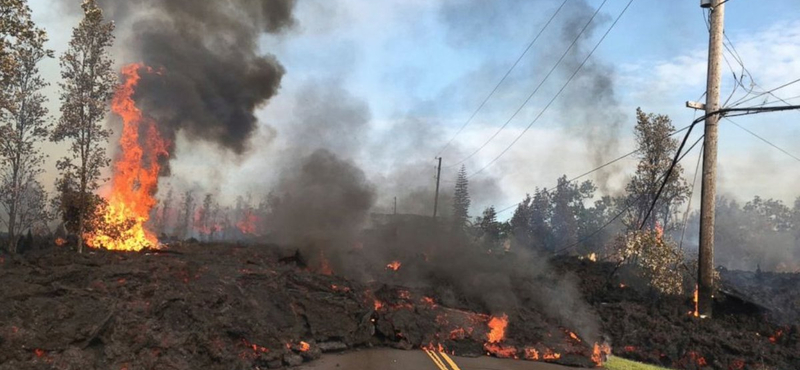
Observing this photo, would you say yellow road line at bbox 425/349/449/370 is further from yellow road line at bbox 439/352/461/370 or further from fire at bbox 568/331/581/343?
fire at bbox 568/331/581/343

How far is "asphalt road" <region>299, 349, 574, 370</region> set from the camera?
12.4 metres

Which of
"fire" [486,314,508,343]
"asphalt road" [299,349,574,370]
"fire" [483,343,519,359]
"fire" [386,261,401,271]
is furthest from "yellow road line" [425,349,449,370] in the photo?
"fire" [386,261,401,271]

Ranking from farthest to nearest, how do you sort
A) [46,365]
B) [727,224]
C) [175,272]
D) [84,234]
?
[727,224] → [84,234] → [175,272] → [46,365]

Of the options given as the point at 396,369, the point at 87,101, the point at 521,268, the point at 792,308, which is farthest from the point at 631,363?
the point at 87,101

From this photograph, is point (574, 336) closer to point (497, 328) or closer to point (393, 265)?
point (497, 328)

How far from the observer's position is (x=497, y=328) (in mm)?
15891

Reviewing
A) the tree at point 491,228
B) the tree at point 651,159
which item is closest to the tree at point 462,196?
the tree at point 491,228

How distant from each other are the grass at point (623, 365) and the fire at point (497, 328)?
325cm

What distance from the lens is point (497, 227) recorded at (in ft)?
209

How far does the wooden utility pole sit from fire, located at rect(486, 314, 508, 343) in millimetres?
5959

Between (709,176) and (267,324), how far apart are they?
545 inches

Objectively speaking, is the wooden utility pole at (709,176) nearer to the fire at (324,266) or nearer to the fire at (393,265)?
the fire at (393,265)

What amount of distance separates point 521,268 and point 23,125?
30424mm

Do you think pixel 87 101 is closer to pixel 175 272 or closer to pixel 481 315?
pixel 175 272
